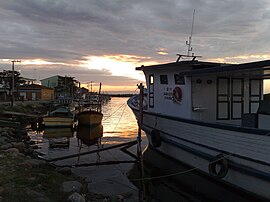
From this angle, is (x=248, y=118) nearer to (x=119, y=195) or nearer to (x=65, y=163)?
(x=119, y=195)

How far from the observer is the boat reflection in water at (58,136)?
20.3 metres

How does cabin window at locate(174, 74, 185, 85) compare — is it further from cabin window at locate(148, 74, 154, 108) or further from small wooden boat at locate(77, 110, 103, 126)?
small wooden boat at locate(77, 110, 103, 126)

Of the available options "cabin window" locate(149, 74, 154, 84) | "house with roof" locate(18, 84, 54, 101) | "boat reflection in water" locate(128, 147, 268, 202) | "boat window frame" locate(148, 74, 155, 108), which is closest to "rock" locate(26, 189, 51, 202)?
"boat reflection in water" locate(128, 147, 268, 202)

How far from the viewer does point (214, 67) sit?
10.2 m

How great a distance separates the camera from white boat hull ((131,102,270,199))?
7840mm

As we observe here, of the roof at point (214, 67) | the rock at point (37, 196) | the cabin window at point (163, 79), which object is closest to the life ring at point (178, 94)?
the roof at point (214, 67)

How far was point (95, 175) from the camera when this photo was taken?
40.3 feet

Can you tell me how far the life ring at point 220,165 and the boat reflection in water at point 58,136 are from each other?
12666 millimetres

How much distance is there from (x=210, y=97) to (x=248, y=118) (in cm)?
256

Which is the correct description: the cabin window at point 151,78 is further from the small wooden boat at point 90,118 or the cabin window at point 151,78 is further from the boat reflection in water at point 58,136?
the small wooden boat at point 90,118

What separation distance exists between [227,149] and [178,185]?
3156 mm

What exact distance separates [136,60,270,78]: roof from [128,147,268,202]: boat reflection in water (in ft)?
12.0

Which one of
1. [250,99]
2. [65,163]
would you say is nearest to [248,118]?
[250,99]

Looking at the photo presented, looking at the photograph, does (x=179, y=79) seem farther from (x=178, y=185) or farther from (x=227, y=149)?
(x=227, y=149)
